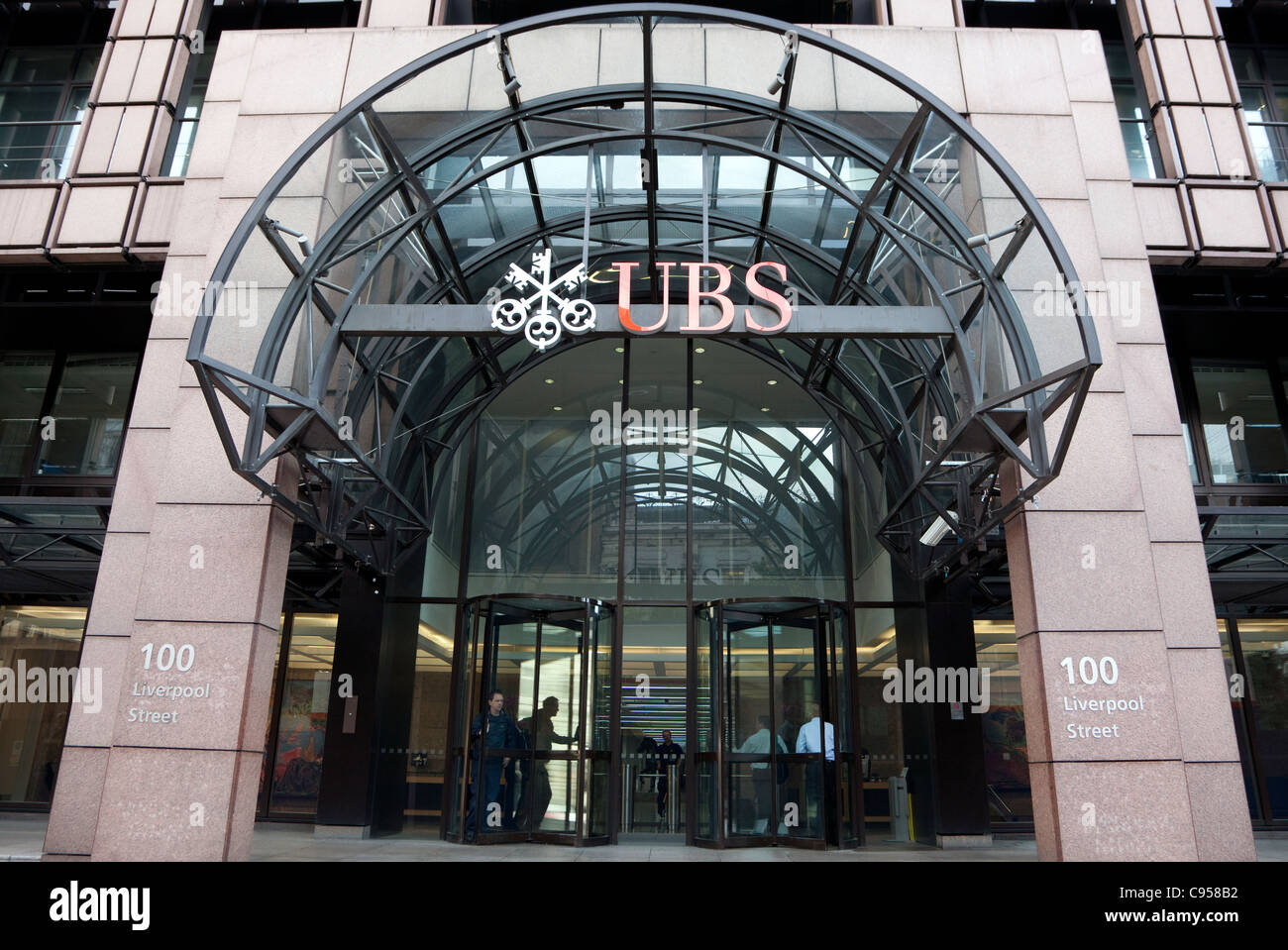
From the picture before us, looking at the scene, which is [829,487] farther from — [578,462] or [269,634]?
[269,634]

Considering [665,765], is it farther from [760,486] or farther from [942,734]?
[760,486]

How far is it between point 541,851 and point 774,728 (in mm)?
3643

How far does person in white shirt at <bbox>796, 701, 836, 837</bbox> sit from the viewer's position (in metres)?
12.0

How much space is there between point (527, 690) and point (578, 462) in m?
3.96

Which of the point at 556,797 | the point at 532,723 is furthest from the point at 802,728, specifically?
the point at 532,723

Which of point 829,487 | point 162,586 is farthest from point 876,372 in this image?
point 162,586

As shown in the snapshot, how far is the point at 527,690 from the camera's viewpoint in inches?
500

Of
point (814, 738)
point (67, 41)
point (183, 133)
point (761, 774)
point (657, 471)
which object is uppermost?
point (67, 41)

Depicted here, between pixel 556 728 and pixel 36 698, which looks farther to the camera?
pixel 36 698

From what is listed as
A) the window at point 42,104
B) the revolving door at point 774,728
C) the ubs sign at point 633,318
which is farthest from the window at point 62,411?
the revolving door at point 774,728

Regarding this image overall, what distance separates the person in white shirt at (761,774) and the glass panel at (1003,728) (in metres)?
4.37

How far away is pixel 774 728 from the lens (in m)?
12.5

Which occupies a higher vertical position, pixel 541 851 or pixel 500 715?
pixel 500 715

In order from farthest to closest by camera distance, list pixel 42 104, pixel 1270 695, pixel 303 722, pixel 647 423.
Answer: pixel 303 722 < pixel 42 104 < pixel 1270 695 < pixel 647 423
